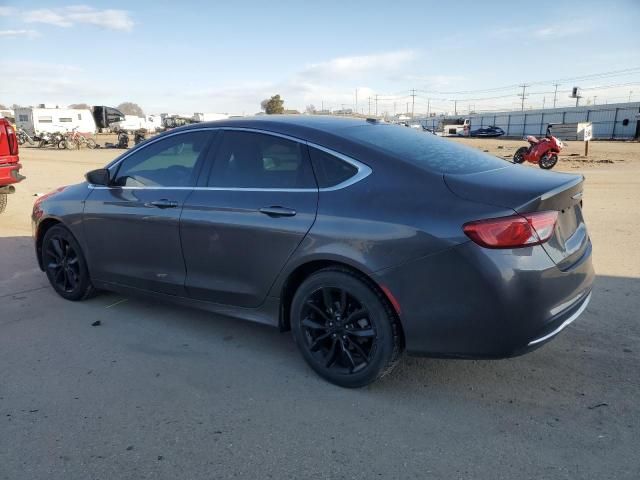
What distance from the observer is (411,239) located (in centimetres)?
293

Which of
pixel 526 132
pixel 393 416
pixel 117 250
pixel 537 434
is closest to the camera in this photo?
pixel 537 434

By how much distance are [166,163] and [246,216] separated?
42.7 inches

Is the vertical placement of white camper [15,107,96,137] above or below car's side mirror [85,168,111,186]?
above

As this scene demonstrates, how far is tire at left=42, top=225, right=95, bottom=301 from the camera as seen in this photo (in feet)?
15.8

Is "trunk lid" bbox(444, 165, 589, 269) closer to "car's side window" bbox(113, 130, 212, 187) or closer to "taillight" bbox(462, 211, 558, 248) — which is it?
"taillight" bbox(462, 211, 558, 248)

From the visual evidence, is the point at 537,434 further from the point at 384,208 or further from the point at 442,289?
the point at 384,208

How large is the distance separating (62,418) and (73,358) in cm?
83

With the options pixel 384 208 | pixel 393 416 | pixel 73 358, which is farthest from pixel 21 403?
pixel 384 208

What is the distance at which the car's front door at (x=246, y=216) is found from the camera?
341 cm

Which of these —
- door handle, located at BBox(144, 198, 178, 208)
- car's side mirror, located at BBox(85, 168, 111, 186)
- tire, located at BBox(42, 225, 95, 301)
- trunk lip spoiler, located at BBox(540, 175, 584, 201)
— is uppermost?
trunk lip spoiler, located at BBox(540, 175, 584, 201)

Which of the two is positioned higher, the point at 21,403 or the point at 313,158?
the point at 313,158

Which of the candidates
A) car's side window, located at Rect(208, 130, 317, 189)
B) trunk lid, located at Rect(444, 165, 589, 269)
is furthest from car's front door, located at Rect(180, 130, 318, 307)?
trunk lid, located at Rect(444, 165, 589, 269)

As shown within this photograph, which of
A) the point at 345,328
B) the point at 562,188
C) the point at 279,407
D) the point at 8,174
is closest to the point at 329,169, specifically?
the point at 345,328

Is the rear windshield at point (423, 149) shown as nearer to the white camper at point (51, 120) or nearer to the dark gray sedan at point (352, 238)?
the dark gray sedan at point (352, 238)
